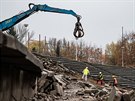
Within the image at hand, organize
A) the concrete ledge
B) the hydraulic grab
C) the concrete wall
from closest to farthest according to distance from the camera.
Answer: the concrete ledge < the concrete wall < the hydraulic grab

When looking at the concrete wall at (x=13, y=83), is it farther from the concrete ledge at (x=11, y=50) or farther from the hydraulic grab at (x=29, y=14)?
the hydraulic grab at (x=29, y=14)

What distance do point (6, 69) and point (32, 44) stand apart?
7224 centimetres

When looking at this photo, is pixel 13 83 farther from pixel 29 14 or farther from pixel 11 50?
pixel 29 14

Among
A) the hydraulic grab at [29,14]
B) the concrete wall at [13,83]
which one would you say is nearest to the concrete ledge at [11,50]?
the concrete wall at [13,83]

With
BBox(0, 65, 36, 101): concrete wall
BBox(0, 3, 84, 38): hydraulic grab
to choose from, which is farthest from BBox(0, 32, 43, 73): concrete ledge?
BBox(0, 3, 84, 38): hydraulic grab

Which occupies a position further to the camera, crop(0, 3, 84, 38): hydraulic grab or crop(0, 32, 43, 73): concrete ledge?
crop(0, 3, 84, 38): hydraulic grab

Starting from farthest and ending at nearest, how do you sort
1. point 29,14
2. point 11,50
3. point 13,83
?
point 29,14 < point 13,83 < point 11,50

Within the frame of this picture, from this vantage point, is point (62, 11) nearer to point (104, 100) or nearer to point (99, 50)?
point (104, 100)

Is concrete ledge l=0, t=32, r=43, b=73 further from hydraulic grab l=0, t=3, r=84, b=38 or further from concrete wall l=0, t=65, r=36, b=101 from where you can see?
hydraulic grab l=0, t=3, r=84, b=38

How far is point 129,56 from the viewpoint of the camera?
2773 inches

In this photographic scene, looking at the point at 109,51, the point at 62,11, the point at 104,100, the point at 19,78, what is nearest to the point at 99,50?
the point at 109,51

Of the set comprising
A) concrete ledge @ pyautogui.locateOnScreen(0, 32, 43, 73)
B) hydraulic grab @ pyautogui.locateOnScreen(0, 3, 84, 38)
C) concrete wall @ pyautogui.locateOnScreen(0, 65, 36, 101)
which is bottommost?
concrete wall @ pyautogui.locateOnScreen(0, 65, 36, 101)

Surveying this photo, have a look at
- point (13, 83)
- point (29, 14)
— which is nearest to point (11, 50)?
point (13, 83)

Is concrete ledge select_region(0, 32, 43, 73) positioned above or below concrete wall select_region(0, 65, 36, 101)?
above
